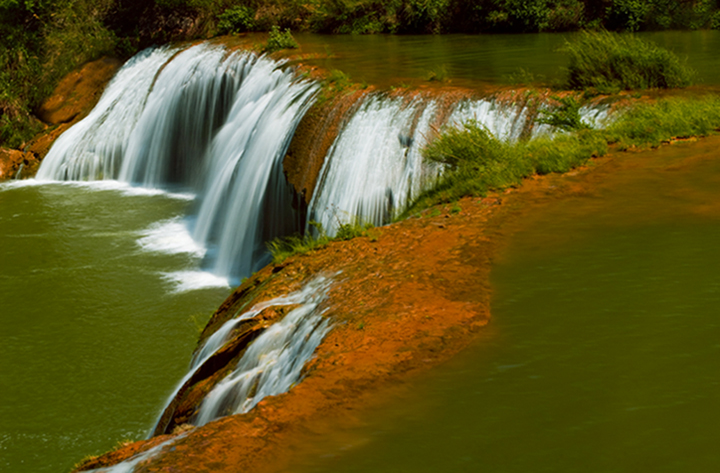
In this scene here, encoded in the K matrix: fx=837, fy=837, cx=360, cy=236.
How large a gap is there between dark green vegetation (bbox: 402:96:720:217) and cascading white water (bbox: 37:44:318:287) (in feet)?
11.1

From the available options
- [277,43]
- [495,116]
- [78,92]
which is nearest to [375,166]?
[495,116]

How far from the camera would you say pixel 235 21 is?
2298cm

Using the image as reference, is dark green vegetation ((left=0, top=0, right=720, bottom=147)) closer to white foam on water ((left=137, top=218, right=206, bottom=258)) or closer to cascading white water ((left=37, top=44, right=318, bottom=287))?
cascading white water ((left=37, top=44, right=318, bottom=287))

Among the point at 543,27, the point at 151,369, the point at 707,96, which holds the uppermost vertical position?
the point at 543,27

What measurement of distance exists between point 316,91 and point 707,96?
572 cm

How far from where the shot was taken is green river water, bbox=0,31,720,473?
404cm

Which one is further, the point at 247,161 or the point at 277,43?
the point at 277,43

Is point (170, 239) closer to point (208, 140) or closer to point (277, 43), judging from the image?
point (208, 140)

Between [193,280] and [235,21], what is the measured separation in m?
12.7

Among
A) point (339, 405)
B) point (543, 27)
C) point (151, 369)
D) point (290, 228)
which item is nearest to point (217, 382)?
point (339, 405)

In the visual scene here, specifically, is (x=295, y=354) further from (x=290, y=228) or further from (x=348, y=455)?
(x=290, y=228)

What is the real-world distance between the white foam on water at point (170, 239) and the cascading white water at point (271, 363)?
7263 mm

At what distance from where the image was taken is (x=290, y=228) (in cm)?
1221

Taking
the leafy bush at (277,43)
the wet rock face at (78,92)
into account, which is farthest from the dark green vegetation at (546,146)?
the wet rock face at (78,92)
